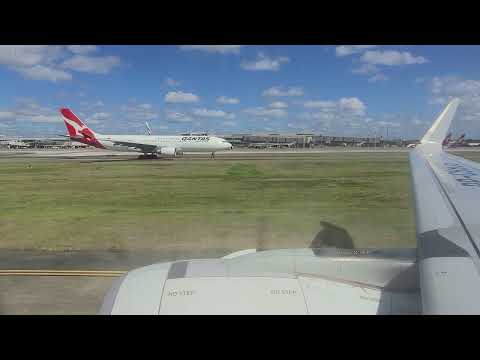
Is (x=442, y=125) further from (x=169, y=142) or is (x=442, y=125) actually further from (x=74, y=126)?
(x=74, y=126)

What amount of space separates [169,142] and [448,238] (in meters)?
36.9

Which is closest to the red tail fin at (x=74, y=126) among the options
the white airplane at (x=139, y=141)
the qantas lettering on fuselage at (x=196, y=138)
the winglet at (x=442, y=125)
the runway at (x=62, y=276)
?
the white airplane at (x=139, y=141)

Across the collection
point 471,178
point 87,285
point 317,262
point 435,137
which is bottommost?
point 87,285

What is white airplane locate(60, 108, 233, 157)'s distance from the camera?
3775cm

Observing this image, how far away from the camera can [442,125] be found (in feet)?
22.6

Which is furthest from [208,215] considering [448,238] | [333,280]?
[448,238]

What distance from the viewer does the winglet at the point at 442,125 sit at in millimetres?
6562

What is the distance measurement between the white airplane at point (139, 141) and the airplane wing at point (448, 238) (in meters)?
33.6

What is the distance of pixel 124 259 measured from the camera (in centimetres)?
704

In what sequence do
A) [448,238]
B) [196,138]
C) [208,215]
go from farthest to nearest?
[196,138]
[208,215]
[448,238]
